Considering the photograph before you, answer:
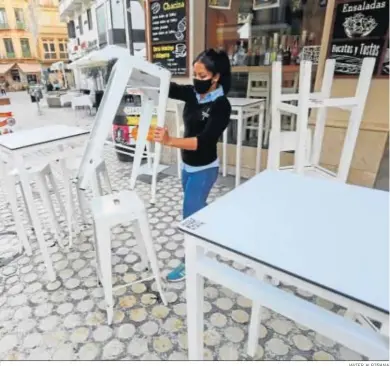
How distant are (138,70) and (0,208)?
90.4 inches

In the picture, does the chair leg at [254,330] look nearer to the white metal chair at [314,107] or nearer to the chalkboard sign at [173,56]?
the white metal chair at [314,107]

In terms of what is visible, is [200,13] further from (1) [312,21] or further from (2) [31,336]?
(2) [31,336]

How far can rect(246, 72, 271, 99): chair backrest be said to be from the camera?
3521 mm

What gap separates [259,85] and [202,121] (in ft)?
7.92

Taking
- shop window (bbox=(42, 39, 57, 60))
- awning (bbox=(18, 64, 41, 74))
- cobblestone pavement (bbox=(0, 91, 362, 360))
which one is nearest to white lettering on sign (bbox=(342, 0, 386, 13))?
cobblestone pavement (bbox=(0, 91, 362, 360))

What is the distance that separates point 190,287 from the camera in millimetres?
934

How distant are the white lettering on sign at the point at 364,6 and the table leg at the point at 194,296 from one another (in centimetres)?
244

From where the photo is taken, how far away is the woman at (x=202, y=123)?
141 cm

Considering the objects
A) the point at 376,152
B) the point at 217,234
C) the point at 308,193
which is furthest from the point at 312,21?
the point at 217,234

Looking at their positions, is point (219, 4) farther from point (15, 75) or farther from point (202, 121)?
point (15, 75)

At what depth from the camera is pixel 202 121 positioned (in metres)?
1.53

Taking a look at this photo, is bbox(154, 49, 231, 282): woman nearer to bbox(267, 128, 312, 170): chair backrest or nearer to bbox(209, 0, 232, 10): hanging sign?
bbox(267, 128, 312, 170): chair backrest

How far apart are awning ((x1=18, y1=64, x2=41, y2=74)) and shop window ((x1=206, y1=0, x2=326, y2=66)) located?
2717 cm

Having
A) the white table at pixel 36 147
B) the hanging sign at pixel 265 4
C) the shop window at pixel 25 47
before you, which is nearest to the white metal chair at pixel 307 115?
the white table at pixel 36 147
